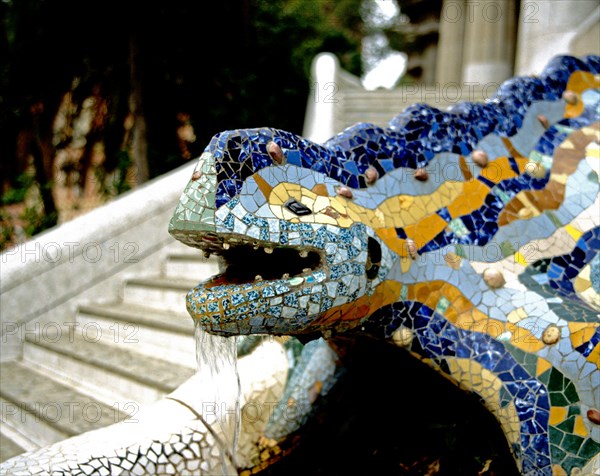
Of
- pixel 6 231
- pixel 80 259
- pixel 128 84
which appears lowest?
pixel 6 231

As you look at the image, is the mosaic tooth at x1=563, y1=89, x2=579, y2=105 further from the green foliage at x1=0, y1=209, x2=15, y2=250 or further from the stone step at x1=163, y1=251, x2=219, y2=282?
the green foliage at x1=0, y1=209, x2=15, y2=250

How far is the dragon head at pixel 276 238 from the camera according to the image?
1.98 meters

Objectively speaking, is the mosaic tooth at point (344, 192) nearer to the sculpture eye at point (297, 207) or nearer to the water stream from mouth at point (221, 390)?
the sculpture eye at point (297, 207)

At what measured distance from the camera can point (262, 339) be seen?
2.89 meters

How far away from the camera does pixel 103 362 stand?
428 centimetres

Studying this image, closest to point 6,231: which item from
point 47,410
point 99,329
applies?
point 99,329

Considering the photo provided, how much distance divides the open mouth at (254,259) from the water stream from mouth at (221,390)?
10.3 inches

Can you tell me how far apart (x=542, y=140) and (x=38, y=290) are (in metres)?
3.55

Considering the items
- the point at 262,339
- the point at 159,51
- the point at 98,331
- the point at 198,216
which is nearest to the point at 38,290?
the point at 98,331

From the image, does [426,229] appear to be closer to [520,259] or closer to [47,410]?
[520,259]

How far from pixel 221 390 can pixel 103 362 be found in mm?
1993

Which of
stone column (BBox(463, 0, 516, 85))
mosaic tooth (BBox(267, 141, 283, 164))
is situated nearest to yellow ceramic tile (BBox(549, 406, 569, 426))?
mosaic tooth (BBox(267, 141, 283, 164))

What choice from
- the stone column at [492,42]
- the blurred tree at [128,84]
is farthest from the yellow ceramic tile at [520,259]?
the stone column at [492,42]

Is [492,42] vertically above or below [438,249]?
below
